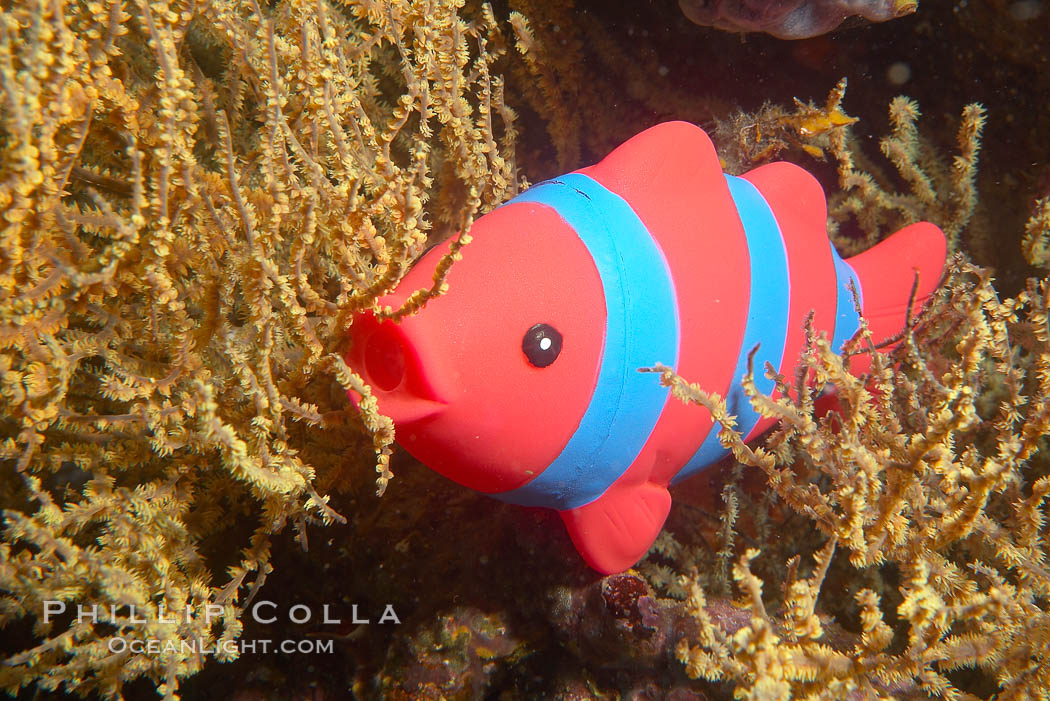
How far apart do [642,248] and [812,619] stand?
3.82ft

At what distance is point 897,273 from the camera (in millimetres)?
2680

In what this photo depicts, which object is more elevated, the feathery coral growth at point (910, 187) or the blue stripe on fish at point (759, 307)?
the feathery coral growth at point (910, 187)

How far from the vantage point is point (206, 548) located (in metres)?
2.58

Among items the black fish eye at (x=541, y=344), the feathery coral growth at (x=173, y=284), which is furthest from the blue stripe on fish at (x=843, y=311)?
the feathery coral growth at (x=173, y=284)

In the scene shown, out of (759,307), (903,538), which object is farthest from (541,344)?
(903,538)

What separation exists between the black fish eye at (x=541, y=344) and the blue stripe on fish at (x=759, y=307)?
0.75 m

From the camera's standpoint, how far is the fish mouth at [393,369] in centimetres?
Result: 167

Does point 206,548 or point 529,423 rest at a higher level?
point 529,423

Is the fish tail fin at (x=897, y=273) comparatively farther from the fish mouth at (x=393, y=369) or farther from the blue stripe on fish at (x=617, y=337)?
the fish mouth at (x=393, y=369)

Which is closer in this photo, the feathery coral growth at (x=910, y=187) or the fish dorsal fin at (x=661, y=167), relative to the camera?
the fish dorsal fin at (x=661, y=167)

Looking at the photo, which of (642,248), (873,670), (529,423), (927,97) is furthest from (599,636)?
(927,97)

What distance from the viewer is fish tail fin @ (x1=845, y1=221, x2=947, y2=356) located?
2.64 meters

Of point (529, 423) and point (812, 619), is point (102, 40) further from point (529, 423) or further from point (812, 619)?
point (812, 619)

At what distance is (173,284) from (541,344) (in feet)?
3.79
